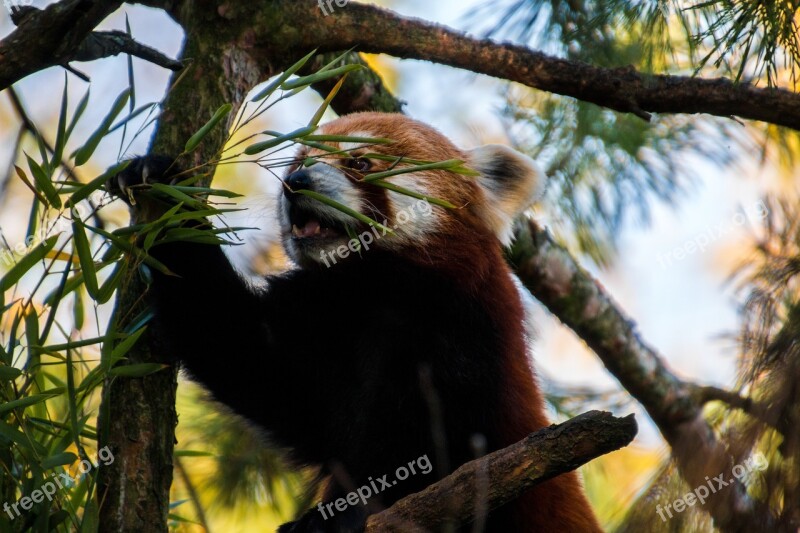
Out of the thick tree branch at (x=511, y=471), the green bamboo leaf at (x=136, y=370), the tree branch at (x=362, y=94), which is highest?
the tree branch at (x=362, y=94)

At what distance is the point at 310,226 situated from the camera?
12.5 feet

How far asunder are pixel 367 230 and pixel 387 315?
45 cm

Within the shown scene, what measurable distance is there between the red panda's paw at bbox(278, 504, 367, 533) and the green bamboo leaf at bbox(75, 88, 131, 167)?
1.50 m

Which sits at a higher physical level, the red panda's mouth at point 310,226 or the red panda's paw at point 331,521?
the red panda's mouth at point 310,226

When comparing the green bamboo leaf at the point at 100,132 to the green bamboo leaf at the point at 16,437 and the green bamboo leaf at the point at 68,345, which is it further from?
the green bamboo leaf at the point at 16,437

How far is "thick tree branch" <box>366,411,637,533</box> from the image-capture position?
2.12 m

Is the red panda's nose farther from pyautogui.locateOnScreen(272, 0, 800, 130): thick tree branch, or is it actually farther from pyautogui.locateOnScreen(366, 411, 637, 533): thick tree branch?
pyautogui.locateOnScreen(366, 411, 637, 533): thick tree branch

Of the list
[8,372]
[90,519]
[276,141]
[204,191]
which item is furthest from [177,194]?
[90,519]

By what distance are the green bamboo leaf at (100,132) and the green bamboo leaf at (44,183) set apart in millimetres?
156

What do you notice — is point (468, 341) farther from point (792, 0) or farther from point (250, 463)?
point (250, 463)

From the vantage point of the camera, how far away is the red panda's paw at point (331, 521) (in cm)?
292

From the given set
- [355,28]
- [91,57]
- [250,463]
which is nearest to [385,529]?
[91,57]

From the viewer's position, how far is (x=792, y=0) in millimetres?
2883

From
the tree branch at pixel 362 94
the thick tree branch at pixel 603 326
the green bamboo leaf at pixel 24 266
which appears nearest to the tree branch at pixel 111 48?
the green bamboo leaf at pixel 24 266
